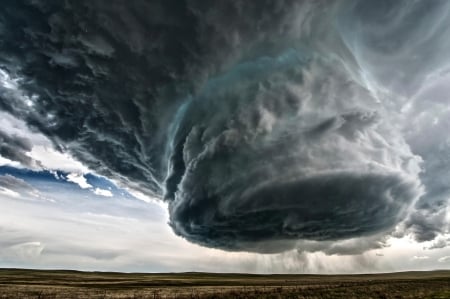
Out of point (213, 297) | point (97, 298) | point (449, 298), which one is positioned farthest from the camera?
point (213, 297)

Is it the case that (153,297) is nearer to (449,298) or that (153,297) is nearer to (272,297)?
(272,297)

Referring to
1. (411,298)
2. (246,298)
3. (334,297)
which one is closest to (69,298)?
(246,298)

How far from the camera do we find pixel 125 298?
50938mm

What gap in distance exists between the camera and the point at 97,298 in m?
50.1

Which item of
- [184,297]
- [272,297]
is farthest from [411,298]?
[184,297]

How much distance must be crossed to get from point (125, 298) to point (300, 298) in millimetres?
25735

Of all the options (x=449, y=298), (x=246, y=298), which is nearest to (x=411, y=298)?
(x=449, y=298)

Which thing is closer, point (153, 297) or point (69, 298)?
point (69, 298)

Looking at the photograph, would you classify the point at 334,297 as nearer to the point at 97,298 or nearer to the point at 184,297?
the point at 184,297

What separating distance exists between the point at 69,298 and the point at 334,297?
38702 mm

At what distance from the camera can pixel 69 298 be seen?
163 feet

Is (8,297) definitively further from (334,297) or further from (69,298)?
(334,297)

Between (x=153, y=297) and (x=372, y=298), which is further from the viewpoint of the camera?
(x=153, y=297)

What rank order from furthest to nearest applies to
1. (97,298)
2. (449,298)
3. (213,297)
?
(213,297)
(97,298)
(449,298)
